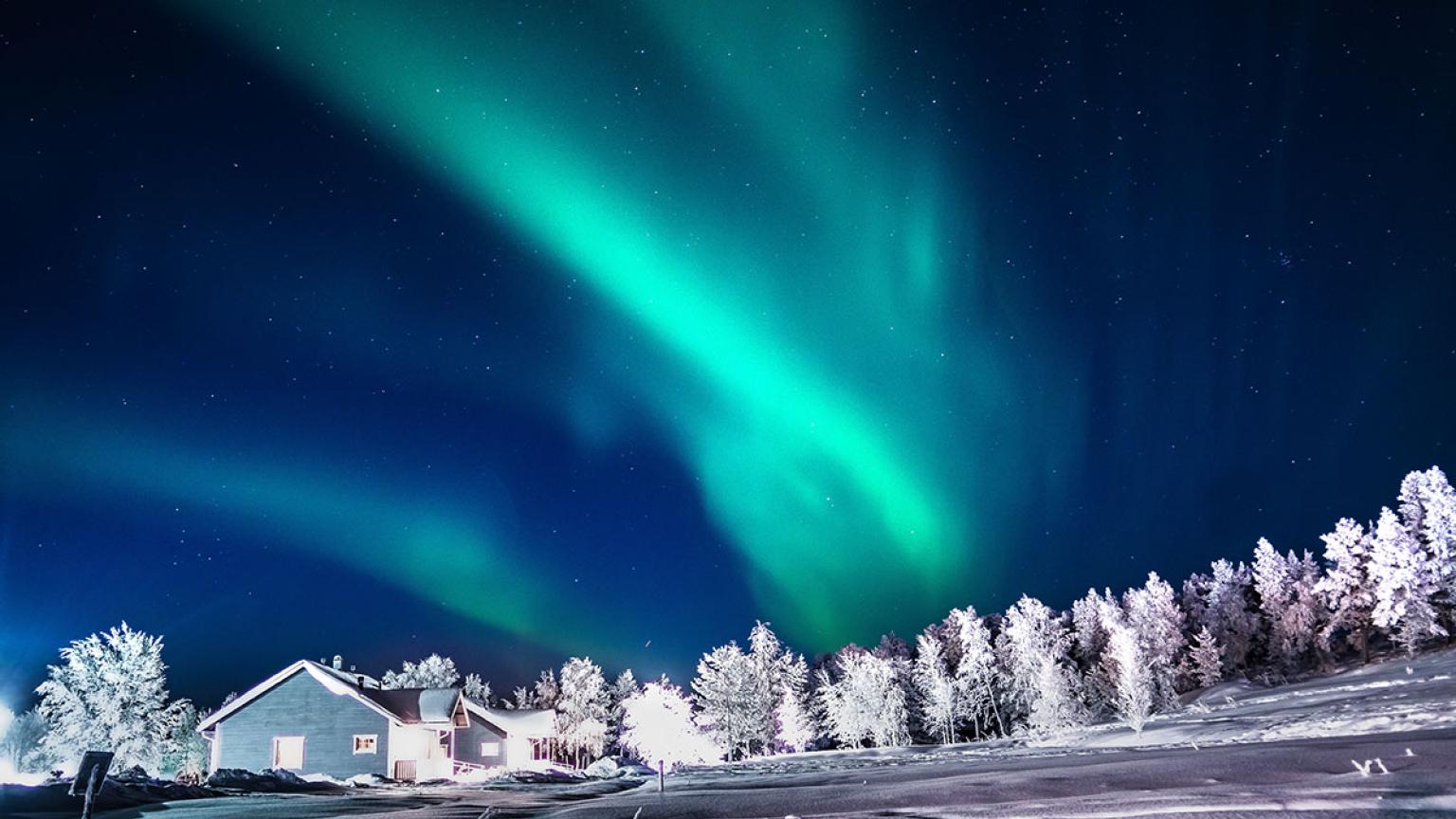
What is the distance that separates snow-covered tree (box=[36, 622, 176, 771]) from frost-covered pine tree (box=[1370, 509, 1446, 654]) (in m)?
91.6

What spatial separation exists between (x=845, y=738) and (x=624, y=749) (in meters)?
50.1

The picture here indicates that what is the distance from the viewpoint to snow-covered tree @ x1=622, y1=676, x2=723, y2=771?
65125 millimetres

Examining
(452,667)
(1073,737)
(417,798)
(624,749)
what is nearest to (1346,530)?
(1073,737)

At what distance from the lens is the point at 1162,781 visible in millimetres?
18859

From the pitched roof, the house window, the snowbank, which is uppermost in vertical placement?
the pitched roof

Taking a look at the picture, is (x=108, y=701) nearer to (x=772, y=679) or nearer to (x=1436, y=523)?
(x=772, y=679)

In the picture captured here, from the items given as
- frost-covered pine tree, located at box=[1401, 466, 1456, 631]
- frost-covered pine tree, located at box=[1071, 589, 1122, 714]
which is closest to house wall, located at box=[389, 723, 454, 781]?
frost-covered pine tree, located at box=[1071, 589, 1122, 714]

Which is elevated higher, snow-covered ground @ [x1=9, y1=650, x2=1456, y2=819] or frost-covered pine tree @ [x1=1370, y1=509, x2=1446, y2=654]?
frost-covered pine tree @ [x1=1370, y1=509, x2=1446, y2=654]

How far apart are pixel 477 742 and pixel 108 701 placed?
25.4m

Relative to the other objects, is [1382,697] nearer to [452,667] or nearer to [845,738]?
[845,738]

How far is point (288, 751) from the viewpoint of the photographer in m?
51.7

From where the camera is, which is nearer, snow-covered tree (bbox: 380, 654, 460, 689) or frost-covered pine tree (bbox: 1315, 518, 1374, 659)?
frost-covered pine tree (bbox: 1315, 518, 1374, 659)

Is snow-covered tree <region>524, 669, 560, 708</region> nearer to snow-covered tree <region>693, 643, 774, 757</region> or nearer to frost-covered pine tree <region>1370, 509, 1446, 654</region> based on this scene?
snow-covered tree <region>693, 643, 774, 757</region>

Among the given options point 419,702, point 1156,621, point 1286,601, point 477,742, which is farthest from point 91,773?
point 1286,601
